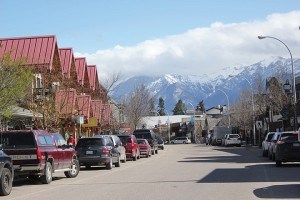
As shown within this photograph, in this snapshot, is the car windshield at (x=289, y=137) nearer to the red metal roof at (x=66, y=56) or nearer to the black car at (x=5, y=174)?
the black car at (x=5, y=174)

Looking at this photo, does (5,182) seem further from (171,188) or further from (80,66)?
(80,66)

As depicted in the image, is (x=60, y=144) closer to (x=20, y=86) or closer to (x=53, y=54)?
(x=20, y=86)

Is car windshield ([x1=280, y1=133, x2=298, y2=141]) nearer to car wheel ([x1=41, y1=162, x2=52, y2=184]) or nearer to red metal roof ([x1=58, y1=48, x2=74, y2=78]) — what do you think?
car wheel ([x1=41, y1=162, x2=52, y2=184])

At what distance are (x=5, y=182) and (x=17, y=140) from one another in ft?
11.3

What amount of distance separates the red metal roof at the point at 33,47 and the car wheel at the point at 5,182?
25867 mm

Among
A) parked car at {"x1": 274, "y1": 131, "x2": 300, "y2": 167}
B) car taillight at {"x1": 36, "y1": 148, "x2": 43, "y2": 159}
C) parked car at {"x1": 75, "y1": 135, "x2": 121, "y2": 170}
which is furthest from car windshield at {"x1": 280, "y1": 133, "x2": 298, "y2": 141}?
car taillight at {"x1": 36, "y1": 148, "x2": 43, "y2": 159}

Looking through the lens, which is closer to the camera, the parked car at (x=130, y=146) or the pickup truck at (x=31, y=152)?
the pickup truck at (x=31, y=152)

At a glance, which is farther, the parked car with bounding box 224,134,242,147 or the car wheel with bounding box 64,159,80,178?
the parked car with bounding box 224,134,242,147

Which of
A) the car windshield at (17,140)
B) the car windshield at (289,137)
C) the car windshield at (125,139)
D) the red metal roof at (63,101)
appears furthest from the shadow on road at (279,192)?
the car windshield at (125,139)

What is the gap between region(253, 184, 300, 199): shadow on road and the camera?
13702 millimetres

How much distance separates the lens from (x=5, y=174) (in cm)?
1538

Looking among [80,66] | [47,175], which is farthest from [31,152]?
[80,66]

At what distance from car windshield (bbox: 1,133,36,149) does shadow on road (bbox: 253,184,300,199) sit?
7763 mm

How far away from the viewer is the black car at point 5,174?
1516cm
